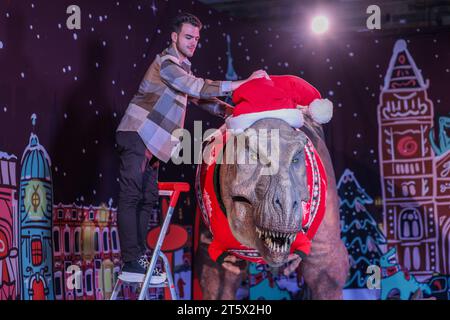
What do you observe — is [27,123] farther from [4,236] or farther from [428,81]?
[428,81]

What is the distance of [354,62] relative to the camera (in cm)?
475

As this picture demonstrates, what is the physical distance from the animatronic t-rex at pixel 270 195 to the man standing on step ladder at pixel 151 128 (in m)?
0.26

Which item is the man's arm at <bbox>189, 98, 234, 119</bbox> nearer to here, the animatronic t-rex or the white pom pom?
the animatronic t-rex

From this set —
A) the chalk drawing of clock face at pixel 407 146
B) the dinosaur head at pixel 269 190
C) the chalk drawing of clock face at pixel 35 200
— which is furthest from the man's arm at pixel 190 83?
the chalk drawing of clock face at pixel 407 146

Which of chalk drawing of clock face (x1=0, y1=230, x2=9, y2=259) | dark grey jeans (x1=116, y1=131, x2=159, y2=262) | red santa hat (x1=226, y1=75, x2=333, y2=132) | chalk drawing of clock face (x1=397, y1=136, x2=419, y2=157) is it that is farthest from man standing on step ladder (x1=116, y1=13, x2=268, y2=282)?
chalk drawing of clock face (x1=397, y1=136, x2=419, y2=157)

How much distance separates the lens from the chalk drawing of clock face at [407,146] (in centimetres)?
462

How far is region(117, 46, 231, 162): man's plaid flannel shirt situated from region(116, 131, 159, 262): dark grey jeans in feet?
0.17

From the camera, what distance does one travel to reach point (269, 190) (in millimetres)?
2385

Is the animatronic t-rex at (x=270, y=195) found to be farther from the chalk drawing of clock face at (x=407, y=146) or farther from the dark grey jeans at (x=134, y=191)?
the chalk drawing of clock face at (x=407, y=146)

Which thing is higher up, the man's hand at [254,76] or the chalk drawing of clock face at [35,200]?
the man's hand at [254,76]

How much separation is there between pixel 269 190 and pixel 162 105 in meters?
1.05

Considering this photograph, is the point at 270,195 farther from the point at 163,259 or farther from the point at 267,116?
the point at 163,259

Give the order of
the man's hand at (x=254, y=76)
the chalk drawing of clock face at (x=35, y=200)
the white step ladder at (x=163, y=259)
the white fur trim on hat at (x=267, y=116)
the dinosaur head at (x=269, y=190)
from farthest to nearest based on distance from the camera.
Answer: the chalk drawing of clock face at (x=35, y=200)
the white step ladder at (x=163, y=259)
the man's hand at (x=254, y=76)
the white fur trim on hat at (x=267, y=116)
the dinosaur head at (x=269, y=190)

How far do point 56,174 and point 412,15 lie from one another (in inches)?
114
